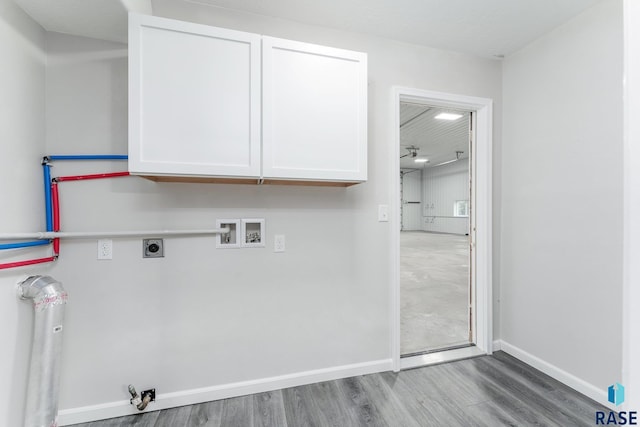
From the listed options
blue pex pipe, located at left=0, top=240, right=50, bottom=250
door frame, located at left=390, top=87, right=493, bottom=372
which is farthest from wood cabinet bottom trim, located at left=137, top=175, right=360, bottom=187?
door frame, located at left=390, top=87, right=493, bottom=372

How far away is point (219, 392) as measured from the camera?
1.82m

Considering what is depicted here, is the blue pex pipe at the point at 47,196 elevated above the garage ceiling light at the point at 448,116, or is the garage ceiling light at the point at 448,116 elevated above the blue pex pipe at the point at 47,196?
the garage ceiling light at the point at 448,116

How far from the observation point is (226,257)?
185 centimetres

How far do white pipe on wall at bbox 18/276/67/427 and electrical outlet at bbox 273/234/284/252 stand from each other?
1202mm

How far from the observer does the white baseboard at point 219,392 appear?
64.3 inches

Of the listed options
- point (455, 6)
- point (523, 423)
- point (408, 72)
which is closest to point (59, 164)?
point (408, 72)

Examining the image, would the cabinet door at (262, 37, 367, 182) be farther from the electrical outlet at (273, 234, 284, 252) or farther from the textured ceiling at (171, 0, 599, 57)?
the electrical outlet at (273, 234, 284, 252)

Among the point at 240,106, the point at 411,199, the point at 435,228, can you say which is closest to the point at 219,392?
the point at 240,106

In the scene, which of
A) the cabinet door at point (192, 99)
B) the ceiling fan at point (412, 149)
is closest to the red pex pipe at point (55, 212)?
the cabinet door at point (192, 99)

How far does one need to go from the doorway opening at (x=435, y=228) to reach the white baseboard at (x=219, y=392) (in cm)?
51

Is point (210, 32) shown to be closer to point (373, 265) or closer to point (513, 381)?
point (373, 265)

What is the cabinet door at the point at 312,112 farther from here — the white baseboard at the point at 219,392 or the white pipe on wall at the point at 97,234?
the white baseboard at the point at 219,392

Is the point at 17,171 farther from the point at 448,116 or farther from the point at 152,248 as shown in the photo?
the point at 448,116

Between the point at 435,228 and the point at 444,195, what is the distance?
1.92 m
